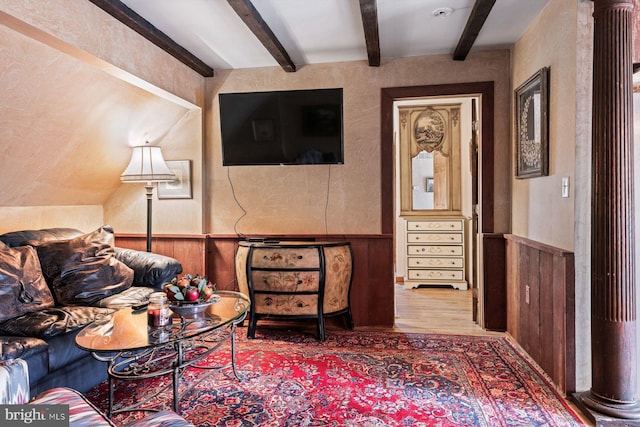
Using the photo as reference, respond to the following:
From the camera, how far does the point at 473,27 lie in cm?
278

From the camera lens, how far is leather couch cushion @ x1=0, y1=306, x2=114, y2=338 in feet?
6.79

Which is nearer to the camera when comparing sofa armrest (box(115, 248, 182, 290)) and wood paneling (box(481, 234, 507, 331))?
sofa armrest (box(115, 248, 182, 290))

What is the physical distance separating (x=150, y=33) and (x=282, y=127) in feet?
4.05

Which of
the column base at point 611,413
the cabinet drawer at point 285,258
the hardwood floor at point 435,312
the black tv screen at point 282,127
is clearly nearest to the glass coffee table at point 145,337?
the cabinet drawer at point 285,258

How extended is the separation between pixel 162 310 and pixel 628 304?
2.36 metres

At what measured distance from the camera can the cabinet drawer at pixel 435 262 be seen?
5.04 m

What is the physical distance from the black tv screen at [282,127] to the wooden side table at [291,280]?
33.1 inches

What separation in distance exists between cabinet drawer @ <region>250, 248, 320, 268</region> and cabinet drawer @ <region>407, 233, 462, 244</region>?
239 centimetres

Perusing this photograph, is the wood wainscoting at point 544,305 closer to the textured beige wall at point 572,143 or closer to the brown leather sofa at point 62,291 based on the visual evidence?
the textured beige wall at point 572,143

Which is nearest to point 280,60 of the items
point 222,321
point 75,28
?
point 75,28

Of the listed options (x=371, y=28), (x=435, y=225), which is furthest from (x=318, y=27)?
(x=435, y=225)

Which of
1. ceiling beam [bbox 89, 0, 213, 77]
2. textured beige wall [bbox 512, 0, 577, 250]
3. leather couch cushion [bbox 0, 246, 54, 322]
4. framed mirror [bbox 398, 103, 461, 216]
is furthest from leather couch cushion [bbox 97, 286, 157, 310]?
framed mirror [bbox 398, 103, 461, 216]

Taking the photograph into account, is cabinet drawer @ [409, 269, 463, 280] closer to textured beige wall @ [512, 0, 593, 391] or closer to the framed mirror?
the framed mirror

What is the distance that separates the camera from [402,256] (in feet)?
17.8
